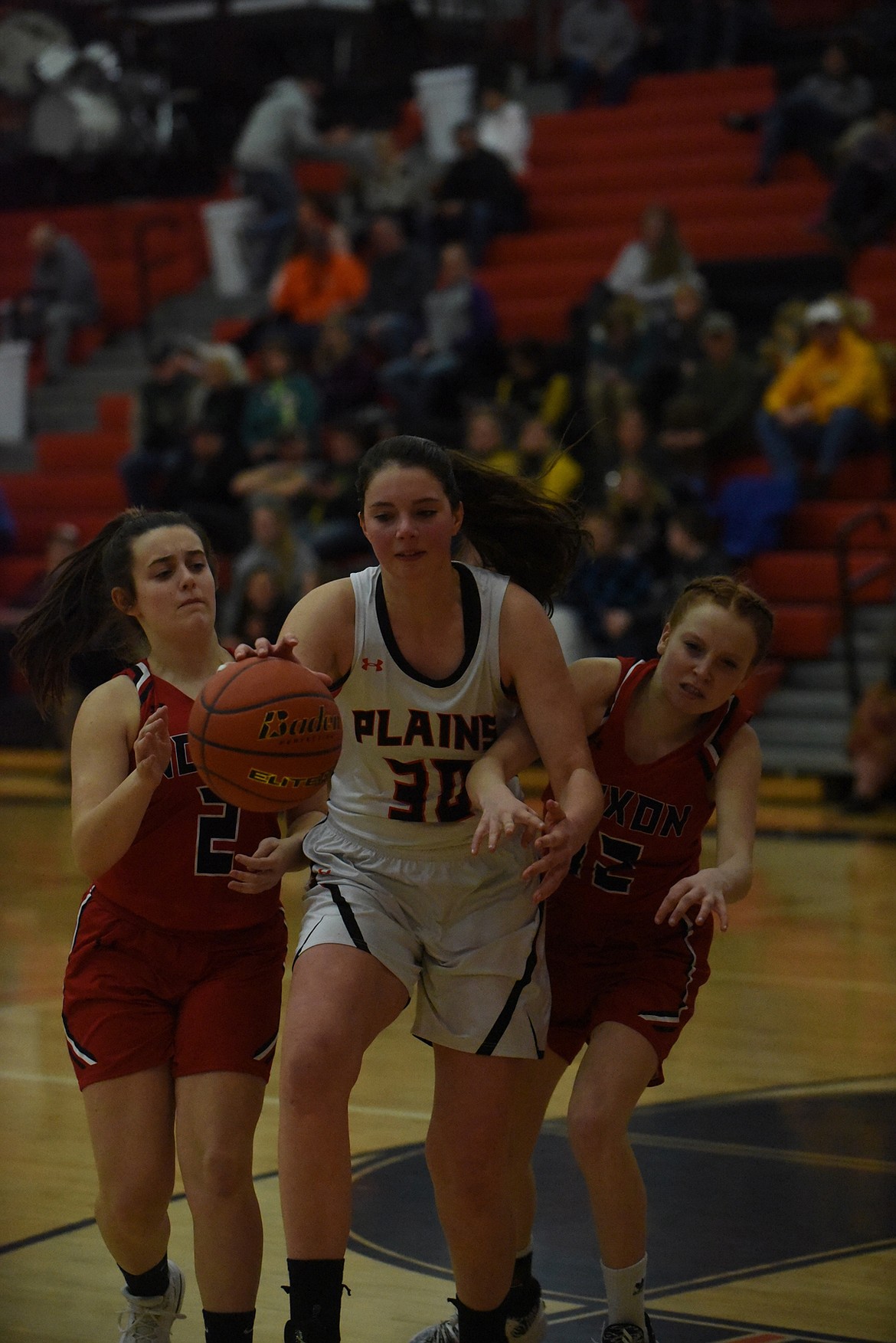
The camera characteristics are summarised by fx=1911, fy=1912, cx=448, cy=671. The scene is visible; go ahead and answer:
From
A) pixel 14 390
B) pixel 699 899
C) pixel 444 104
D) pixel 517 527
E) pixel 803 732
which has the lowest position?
pixel 803 732

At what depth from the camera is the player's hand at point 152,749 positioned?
3.34m

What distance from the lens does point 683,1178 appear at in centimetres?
468

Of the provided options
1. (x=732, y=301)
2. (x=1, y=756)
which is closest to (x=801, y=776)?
(x=732, y=301)

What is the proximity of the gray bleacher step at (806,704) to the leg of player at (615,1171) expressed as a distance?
26.5 ft

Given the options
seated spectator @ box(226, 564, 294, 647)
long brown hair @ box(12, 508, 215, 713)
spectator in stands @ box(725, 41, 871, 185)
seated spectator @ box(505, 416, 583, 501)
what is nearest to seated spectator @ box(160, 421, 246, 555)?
seated spectator @ box(226, 564, 294, 647)

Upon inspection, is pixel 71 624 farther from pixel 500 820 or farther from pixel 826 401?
pixel 826 401

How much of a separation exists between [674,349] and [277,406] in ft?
9.38

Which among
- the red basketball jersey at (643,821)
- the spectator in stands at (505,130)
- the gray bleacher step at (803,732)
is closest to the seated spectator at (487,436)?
the gray bleacher step at (803,732)

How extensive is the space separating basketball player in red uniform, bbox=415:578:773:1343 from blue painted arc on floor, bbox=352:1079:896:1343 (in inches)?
12.1

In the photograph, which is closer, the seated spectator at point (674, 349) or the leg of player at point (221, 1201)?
the leg of player at point (221, 1201)

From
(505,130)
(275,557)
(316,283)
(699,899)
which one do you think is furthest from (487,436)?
(699,899)

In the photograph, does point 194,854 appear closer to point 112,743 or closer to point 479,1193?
point 112,743

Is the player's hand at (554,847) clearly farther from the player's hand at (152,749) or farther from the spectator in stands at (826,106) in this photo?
the spectator in stands at (826,106)

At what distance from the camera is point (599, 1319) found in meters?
3.80
